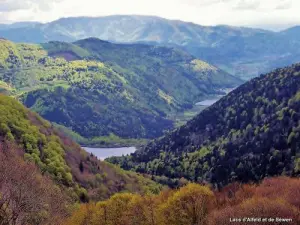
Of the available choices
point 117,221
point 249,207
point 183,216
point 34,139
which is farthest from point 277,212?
point 34,139

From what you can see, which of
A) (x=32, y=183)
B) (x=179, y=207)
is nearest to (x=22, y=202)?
(x=32, y=183)

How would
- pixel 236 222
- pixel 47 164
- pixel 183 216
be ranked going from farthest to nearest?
pixel 47 164 → pixel 183 216 → pixel 236 222

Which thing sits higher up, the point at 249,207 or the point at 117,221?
the point at 249,207

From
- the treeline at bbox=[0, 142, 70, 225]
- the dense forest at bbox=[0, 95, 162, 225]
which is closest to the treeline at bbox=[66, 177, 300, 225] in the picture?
the treeline at bbox=[0, 142, 70, 225]

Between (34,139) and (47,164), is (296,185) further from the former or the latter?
(34,139)

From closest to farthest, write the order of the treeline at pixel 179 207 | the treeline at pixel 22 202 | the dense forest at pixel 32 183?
the treeline at pixel 22 202, the dense forest at pixel 32 183, the treeline at pixel 179 207

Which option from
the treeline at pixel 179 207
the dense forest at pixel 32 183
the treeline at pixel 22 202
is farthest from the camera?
the treeline at pixel 179 207

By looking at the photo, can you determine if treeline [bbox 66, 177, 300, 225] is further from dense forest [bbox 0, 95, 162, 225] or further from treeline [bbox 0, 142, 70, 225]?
dense forest [bbox 0, 95, 162, 225]

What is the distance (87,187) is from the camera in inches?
7844

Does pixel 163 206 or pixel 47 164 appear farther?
pixel 47 164

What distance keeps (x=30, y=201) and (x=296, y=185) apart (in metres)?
74.5

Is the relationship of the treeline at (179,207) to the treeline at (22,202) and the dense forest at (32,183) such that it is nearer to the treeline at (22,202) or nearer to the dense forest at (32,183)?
the treeline at (22,202)

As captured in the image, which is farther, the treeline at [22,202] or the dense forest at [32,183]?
the dense forest at [32,183]

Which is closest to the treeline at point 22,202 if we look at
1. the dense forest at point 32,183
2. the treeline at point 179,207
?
the dense forest at point 32,183
